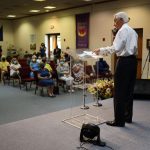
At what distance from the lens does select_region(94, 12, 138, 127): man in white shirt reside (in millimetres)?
3051

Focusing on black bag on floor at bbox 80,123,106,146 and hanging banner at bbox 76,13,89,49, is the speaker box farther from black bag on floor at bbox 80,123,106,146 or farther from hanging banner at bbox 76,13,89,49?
hanging banner at bbox 76,13,89,49

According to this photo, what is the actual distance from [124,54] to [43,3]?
7713 mm

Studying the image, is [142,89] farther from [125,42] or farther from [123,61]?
[125,42]

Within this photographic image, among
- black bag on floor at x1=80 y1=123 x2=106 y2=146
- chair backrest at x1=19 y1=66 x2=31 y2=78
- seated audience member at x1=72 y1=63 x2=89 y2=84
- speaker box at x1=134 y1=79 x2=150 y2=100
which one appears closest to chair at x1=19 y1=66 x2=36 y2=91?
chair backrest at x1=19 y1=66 x2=31 y2=78

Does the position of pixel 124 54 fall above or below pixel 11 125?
above

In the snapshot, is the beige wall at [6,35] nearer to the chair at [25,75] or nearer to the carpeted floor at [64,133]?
the chair at [25,75]

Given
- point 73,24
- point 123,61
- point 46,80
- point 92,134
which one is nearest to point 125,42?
point 123,61

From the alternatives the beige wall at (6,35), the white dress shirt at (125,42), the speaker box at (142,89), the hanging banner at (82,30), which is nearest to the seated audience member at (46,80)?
the speaker box at (142,89)

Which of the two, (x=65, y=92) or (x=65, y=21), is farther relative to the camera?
(x=65, y=21)

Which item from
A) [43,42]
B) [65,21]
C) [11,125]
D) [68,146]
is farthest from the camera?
[43,42]

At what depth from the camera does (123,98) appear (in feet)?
10.3

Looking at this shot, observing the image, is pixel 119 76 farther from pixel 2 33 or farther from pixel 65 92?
pixel 2 33

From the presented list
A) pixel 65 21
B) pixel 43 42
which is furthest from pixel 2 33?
pixel 65 21

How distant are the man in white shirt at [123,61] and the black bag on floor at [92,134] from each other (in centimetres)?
56
